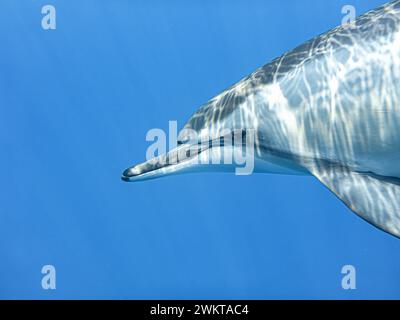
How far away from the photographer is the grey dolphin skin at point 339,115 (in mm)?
3299

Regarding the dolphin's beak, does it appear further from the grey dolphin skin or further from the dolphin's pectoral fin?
the dolphin's pectoral fin

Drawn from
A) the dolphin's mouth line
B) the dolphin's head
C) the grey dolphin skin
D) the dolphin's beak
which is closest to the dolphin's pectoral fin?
the grey dolphin skin

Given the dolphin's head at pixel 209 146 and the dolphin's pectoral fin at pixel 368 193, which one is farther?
the dolphin's head at pixel 209 146

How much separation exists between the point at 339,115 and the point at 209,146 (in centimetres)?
110

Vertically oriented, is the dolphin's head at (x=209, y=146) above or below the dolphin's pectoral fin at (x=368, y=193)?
above

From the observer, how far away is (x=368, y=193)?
3334 mm

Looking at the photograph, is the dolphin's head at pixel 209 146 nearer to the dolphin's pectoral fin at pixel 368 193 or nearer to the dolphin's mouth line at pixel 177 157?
the dolphin's mouth line at pixel 177 157

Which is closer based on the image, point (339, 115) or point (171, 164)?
point (339, 115)

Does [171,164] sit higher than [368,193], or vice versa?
[171,164]

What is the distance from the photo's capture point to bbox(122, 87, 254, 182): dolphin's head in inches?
154

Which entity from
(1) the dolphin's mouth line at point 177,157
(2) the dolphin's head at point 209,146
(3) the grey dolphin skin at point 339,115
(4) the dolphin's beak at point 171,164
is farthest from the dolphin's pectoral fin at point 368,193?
(4) the dolphin's beak at point 171,164

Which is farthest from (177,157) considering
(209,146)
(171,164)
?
(209,146)

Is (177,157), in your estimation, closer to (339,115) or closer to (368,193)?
(339,115)
